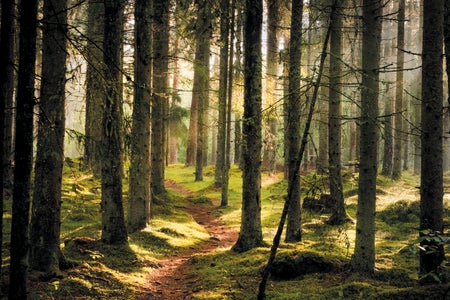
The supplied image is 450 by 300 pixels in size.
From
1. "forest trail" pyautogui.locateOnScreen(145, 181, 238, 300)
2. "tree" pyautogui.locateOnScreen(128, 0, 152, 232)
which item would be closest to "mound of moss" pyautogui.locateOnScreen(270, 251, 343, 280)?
"forest trail" pyautogui.locateOnScreen(145, 181, 238, 300)

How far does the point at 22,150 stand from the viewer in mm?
3934

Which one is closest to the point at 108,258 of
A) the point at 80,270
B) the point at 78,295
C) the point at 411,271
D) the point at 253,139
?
the point at 80,270

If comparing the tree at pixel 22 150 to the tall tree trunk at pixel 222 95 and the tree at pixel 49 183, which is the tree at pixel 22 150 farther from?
the tall tree trunk at pixel 222 95

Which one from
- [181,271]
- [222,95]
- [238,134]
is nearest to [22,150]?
[181,271]

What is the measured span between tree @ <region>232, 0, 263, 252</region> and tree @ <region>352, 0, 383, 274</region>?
289 cm

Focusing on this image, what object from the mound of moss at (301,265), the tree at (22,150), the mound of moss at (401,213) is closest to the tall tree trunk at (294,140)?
the mound of moss at (301,265)

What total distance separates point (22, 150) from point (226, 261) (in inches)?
239

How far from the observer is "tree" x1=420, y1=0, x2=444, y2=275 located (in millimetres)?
5781

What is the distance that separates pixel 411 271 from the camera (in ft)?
23.5

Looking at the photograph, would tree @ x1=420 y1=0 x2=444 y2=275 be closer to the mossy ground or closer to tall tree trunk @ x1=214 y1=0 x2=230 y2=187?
the mossy ground

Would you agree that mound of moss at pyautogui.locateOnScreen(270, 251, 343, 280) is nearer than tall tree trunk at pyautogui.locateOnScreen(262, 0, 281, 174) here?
Yes

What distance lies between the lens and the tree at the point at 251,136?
30.8ft

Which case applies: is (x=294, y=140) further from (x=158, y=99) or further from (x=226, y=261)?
(x=158, y=99)

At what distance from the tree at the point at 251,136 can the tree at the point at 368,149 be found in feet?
9.47
